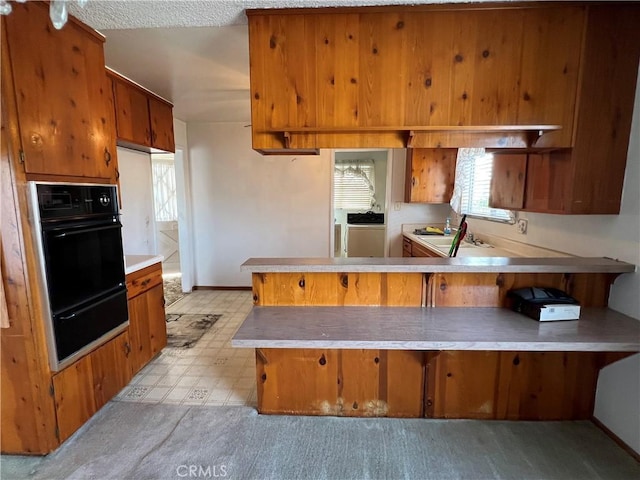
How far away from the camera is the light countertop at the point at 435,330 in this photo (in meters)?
1.50

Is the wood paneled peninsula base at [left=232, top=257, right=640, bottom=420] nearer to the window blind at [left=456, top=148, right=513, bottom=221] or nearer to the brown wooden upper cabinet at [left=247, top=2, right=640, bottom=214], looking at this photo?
the brown wooden upper cabinet at [left=247, top=2, right=640, bottom=214]

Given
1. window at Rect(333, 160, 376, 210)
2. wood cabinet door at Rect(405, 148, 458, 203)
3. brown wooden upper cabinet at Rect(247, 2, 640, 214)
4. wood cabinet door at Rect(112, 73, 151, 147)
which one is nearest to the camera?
brown wooden upper cabinet at Rect(247, 2, 640, 214)

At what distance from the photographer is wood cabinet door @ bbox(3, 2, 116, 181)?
1521 millimetres

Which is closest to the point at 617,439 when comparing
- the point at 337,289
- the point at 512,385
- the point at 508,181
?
the point at 512,385

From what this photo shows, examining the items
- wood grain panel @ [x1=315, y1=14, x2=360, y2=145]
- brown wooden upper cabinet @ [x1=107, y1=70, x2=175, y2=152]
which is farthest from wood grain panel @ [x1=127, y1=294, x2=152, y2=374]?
wood grain panel @ [x1=315, y1=14, x2=360, y2=145]

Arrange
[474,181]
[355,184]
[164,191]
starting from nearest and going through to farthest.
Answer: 1. [474,181]
2. [164,191]
3. [355,184]

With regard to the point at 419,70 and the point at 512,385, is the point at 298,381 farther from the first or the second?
the point at 419,70

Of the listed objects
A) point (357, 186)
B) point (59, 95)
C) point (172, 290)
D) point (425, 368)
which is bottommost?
point (172, 290)

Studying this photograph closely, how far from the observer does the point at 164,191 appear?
6418mm

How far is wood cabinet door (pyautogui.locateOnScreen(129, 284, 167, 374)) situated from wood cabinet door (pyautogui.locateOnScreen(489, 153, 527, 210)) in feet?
9.23

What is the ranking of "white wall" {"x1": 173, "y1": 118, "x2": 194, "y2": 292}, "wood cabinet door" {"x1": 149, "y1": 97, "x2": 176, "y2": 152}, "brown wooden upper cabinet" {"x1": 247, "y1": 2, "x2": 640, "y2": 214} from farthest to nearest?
"white wall" {"x1": 173, "y1": 118, "x2": 194, "y2": 292}, "wood cabinet door" {"x1": 149, "y1": 97, "x2": 176, "y2": 152}, "brown wooden upper cabinet" {"x1": 247, "y1": 2, "x2": 640, "y2": 214}

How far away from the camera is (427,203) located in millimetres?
4039

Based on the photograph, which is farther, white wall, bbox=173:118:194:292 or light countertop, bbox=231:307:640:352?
white wall, bbox=173:118:194:292

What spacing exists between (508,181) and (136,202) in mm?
3549
